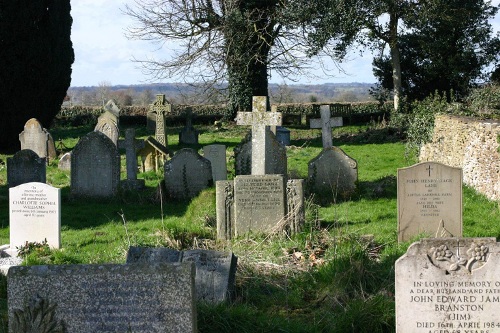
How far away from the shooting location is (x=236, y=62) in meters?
30.8

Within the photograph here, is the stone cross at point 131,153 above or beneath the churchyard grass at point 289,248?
above

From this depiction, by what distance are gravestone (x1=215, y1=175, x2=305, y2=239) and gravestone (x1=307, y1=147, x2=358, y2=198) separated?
12.2 ft

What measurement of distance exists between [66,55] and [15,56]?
3.04 metres

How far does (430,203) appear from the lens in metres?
11.0

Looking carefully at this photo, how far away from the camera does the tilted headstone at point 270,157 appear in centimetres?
1427

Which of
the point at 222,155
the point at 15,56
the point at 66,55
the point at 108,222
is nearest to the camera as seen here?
the point at 108,222

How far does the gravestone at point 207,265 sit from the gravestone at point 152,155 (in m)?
11.1

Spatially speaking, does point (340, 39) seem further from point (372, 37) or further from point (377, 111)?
point (377, 111)

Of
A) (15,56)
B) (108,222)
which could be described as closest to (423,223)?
(108,222)

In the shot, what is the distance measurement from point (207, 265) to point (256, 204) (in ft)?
10.9

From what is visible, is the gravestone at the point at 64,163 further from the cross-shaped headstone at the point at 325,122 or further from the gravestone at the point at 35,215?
the gravestone at the point at 35,215

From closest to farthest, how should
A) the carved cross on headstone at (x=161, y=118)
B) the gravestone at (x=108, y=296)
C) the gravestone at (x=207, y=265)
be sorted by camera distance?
the gravestone at (x=108, y=296), the gravestone at (x=207, y=265), the carved cross on headstone at (x=161, y=118)

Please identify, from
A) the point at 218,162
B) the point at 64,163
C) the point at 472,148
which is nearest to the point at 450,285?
the point at 472,148

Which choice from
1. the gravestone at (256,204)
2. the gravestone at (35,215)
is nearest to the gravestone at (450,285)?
the gravestone at (256,204)
